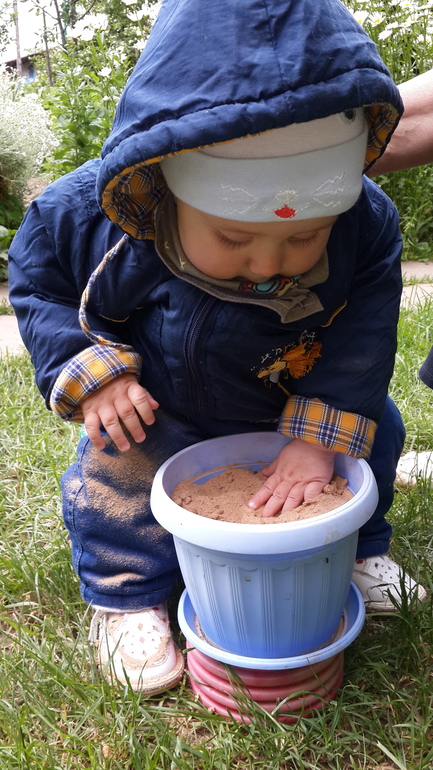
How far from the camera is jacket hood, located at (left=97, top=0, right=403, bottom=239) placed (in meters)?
1.02

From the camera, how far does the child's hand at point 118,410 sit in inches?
57.4

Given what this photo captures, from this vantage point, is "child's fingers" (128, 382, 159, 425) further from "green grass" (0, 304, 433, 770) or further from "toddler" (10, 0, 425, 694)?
"green grass" (0, 304, 433, 770)

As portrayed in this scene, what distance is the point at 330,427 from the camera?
1.47 metres

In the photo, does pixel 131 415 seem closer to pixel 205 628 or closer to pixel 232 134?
pixel 205 628

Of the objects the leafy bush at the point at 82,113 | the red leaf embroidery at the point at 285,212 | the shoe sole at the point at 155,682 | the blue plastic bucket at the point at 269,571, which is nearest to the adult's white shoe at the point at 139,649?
the shoe sole at the point at 155,682

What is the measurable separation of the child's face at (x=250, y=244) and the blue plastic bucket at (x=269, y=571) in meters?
0.39

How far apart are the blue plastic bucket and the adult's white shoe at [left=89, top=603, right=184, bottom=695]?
0.12 m

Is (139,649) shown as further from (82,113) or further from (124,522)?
(82,113)

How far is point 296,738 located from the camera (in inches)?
52.3

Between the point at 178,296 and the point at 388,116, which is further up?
the point at 388,116

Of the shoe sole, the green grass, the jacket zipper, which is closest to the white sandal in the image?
the green grass

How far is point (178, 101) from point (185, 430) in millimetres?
772

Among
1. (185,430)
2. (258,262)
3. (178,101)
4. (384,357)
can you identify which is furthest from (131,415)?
(178,101)

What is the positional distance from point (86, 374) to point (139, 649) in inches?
21.4
